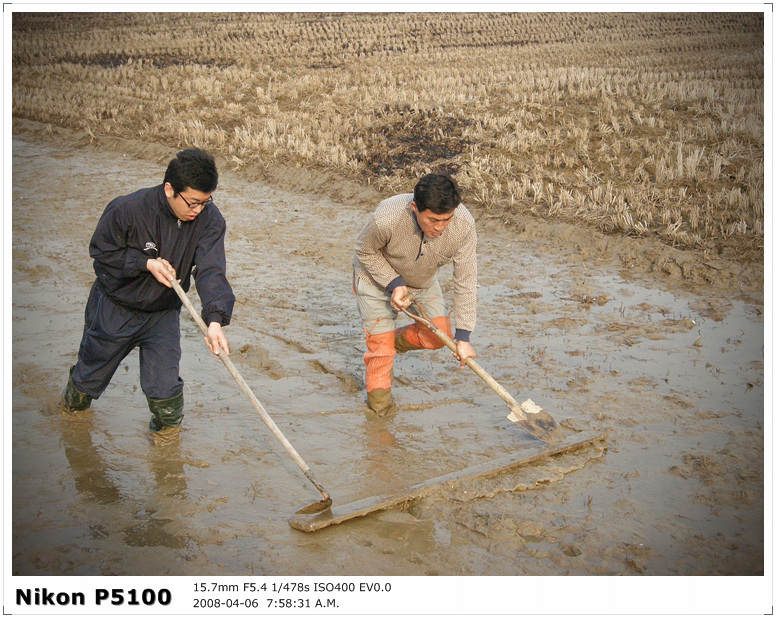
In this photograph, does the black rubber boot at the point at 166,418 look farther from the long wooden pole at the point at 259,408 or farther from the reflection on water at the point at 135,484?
the long wooden pole at the point at 259,408

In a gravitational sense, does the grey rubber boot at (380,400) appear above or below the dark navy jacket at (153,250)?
below

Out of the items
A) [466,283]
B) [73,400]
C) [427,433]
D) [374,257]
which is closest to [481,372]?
[466,283]

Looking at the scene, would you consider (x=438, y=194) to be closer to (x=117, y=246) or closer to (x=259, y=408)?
(x=259, y=408)

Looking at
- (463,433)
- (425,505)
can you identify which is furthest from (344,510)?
(463,433)

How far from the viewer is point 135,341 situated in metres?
4.08

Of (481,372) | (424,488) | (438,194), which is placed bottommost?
(424,488)

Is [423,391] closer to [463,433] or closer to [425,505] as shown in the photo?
[463,433]

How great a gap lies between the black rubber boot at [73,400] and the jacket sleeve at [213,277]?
47.9 inches

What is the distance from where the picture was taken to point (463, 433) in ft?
15.0

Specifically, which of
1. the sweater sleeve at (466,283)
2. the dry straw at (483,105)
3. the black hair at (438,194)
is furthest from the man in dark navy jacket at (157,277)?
the dry straw at (483,105)

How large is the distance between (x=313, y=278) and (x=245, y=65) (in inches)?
511

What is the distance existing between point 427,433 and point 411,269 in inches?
40.2

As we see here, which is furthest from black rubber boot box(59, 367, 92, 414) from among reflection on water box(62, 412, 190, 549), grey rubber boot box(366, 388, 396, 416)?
grey rubber boot box(366, 388, 396, 416)

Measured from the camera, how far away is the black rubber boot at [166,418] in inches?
163
